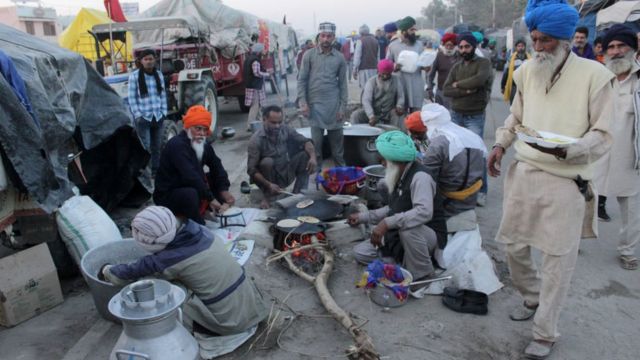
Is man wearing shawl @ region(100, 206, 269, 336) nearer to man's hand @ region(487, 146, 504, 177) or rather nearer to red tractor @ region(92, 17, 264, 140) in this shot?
man's hand @ region(487, 146, 504, 177)

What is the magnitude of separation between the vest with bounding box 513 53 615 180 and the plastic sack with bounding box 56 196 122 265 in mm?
3302

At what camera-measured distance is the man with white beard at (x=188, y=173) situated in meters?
4.65

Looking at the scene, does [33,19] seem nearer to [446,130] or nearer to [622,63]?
[446,130]

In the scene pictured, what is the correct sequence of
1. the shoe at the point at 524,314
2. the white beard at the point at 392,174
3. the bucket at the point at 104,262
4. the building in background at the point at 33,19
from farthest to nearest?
the building in background at the point at 33,19 → the white beard at the point at 392,174 → the shoe at the point at 524,314 → the bucket at the point at 104,262

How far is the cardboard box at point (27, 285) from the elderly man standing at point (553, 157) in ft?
11.0

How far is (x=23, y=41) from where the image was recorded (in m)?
4.43

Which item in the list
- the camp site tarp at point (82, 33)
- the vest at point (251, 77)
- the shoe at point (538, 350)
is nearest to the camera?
the shoe at point (538, 350)

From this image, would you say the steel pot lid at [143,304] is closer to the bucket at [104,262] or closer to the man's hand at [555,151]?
the bucket at [104,262]

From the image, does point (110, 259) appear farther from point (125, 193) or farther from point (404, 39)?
point (404, 39)

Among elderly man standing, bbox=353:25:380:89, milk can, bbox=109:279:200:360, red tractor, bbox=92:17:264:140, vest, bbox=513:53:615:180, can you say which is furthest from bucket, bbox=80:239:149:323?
elderly man standing, bbox=353:25:380:89

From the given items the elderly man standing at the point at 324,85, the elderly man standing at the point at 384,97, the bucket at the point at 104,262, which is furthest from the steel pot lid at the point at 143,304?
the elderly man standing at the point at 384,97

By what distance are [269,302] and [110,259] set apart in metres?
1.27

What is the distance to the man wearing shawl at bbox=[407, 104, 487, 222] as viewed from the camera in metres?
4.18

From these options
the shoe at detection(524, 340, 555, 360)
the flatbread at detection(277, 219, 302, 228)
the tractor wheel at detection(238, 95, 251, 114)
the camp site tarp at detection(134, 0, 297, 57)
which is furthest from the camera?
the tractor wheel at detection(238, 95, 251, 114)
